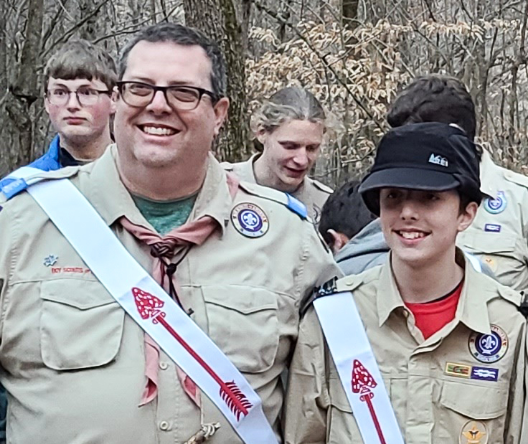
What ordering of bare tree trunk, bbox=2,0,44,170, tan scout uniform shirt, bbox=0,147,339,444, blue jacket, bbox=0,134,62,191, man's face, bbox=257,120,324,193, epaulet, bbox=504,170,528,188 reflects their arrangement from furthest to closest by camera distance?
bare tree trunk, bbox=2,0,44,170
man's face, bbox=257,120,324,193
epaulet, bbox=504,170,528,188
blue jacket, bbox=0,134,62,191
tan scout uniform shirt, bbox=0,147,339,444

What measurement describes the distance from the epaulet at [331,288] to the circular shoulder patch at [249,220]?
0.89ft

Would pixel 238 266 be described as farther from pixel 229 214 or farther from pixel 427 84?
pixel 427 84

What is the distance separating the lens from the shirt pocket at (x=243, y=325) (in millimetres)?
3210

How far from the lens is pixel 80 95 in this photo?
4.99 meters

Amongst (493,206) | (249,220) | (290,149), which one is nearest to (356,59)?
(290,149)

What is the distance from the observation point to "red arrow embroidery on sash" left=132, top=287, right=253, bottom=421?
3150 mm

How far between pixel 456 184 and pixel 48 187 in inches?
52.3

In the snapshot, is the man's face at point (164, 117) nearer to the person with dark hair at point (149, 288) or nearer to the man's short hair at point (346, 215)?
the person with dark hair at point (149, 288)

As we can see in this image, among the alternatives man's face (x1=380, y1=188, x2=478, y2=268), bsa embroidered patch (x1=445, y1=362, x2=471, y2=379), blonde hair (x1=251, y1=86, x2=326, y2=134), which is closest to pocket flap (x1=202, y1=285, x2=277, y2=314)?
man's face (x1=380, y1=188, x2=478, y2=268)

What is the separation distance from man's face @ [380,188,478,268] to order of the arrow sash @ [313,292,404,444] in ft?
0.92

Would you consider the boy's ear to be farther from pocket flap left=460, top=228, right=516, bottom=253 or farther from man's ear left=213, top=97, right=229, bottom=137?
pocket flap left=460, top=228, right=516, bottom=253

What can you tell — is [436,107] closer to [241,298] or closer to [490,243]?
[490,243]

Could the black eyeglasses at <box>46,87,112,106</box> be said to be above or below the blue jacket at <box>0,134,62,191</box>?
above

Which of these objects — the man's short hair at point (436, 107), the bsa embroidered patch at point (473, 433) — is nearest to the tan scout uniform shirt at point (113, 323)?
the bsa embroidered patch at point (473, 433)
